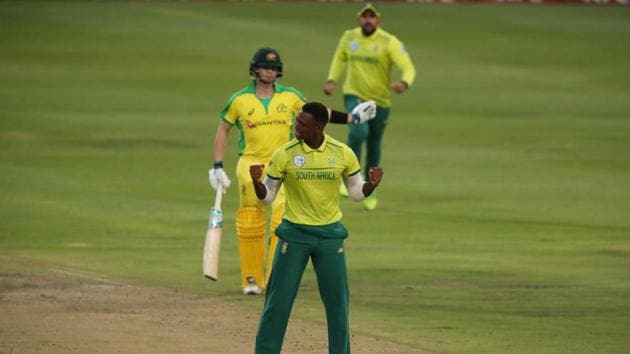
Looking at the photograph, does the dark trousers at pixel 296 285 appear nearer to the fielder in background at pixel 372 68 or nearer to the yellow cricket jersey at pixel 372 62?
the fielder in background at pixel 372 68

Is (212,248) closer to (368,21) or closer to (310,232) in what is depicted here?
(310,232)

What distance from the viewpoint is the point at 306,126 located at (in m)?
12.0

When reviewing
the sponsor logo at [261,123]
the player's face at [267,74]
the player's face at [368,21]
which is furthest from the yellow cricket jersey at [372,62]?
the player's face at [267,74]

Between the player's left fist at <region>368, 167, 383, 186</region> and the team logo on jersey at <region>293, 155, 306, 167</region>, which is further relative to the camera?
the team logo on jersey at <region>293, 155, 306, 167</region>

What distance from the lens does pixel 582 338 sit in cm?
1390

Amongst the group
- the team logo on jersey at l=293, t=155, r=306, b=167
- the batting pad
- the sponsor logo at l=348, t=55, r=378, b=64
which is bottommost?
the batting pad

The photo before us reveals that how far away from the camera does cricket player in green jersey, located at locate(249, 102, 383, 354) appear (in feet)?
39.1

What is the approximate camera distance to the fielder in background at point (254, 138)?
15.5m

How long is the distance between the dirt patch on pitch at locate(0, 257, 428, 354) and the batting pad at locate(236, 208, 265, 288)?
501 millimetres

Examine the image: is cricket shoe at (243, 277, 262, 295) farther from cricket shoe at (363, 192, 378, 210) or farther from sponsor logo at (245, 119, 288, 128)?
cricket shoe at (363, 192, 378, 210)

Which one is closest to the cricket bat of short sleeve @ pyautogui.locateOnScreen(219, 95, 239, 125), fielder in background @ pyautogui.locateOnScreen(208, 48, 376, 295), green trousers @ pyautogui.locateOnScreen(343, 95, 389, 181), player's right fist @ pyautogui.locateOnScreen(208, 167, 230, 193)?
player's right fist @ pyautogui.locateOnScreen(208, 167, 230, 193)

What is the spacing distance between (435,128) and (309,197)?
1708 centimetres

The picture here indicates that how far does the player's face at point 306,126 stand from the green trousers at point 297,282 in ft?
2.25

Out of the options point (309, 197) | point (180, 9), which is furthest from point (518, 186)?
point (180, 9)
